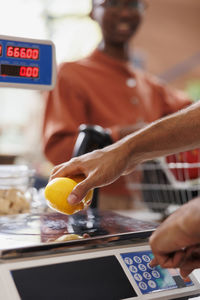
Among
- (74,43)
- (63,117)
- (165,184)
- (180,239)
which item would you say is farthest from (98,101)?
(74,43)

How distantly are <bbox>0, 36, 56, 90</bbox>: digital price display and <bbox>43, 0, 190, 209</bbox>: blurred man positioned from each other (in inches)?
24.2

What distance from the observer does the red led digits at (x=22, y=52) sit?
834 millimetres

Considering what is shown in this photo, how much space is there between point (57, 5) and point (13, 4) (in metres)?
0.46

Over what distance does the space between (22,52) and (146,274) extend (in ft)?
1.59

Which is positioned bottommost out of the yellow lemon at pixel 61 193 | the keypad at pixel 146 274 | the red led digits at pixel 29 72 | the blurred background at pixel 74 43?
the blurred background at pixel 74 43

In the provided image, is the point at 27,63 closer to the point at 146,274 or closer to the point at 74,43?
the point at 146,274

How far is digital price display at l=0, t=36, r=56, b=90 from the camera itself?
0.83m

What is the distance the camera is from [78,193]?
0.70 meters

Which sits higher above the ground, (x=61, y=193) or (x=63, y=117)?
(x=61, y=193)

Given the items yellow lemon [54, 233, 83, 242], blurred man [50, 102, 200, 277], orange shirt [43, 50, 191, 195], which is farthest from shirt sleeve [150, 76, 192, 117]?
yellow lemon [54, 233, 83, 242]

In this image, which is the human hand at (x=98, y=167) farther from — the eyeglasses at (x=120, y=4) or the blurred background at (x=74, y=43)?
the blurred background at (x=74, y=43)

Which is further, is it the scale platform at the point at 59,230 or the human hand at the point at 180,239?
the scale platform at the point at 59,230

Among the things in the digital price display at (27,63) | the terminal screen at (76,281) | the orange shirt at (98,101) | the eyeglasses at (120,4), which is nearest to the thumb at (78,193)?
the terminal screen at (76,281)

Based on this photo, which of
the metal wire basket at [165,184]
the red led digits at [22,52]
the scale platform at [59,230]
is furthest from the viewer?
the metal wire basket at [165,184]
